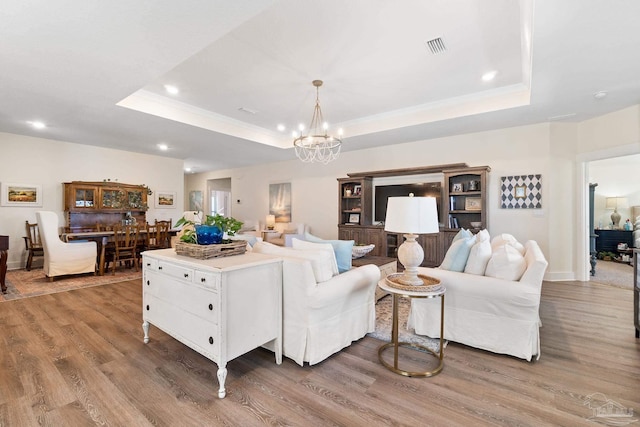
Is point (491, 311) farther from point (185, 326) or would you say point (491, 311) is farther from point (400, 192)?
point (400, 192)

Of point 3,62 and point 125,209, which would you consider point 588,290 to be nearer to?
point 3,62

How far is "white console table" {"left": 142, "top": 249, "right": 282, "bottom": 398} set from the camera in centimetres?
192

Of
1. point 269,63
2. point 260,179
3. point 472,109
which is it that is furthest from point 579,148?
point 260,179

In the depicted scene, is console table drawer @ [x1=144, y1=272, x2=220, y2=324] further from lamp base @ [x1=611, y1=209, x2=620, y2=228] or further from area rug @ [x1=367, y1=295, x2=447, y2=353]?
lamp base @ [x1=611, y1=209, x2=620, y2=228]

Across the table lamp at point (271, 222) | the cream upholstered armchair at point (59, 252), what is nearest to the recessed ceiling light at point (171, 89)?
the cream upholstered armchair at point (59, 252)

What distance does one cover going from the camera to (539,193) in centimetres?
495

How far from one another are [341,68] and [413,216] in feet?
7.37

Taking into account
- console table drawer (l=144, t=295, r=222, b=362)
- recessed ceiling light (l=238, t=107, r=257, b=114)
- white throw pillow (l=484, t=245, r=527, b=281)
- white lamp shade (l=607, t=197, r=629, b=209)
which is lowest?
console table drawer (l=144, t=295, r=222, b=362)

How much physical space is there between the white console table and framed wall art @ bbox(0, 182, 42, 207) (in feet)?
18.3

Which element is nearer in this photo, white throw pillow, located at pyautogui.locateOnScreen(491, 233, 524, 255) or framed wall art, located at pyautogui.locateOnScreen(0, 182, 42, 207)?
white throw pillow, located at pyautogui.locateOnScreen(491, 233, 524, 255)

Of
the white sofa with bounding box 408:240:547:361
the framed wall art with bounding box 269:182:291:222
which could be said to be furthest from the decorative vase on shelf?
the framed wall art with bounding box 269:182:291:222

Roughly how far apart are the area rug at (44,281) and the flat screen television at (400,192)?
484 centimetres

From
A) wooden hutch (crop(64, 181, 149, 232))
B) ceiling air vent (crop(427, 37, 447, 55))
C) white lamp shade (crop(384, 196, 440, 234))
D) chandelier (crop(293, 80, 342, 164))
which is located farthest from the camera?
wooden hutch (crop(64, 181, 149, 232))

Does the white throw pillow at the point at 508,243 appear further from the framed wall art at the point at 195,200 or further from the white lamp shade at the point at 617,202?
the framed wall art at the point at 195,200
